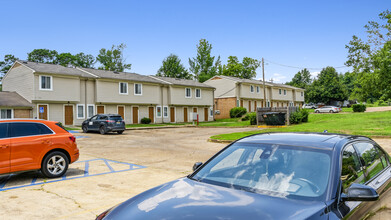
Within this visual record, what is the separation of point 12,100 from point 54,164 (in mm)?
27956

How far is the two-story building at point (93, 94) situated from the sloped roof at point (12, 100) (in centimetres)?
46

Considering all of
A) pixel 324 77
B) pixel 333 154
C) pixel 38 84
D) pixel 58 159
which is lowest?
pixel 58 159

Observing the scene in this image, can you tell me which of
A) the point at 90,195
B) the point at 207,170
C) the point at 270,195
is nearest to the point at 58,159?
the point at 90,195

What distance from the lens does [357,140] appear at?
12.7 feet

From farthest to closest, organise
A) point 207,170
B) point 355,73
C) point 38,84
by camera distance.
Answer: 1. point 38,84
2. point 355,73
3. point 207,170

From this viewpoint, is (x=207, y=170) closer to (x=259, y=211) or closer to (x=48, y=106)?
(x=259, y=211)

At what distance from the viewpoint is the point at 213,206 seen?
8.65 feet

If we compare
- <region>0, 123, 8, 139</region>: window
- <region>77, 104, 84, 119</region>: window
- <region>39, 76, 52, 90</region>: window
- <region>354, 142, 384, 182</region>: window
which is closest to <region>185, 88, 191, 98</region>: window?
<region>77, 104, 84, 119</region>: window

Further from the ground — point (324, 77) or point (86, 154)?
point (324, 77)

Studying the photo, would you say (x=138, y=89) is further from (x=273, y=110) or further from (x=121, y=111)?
(x=273, y=110)

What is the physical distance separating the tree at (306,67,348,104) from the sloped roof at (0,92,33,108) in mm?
70597

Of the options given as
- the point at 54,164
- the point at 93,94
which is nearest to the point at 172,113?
the point at 93,94

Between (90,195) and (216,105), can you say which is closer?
(90,195)

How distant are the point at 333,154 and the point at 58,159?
295 inches
